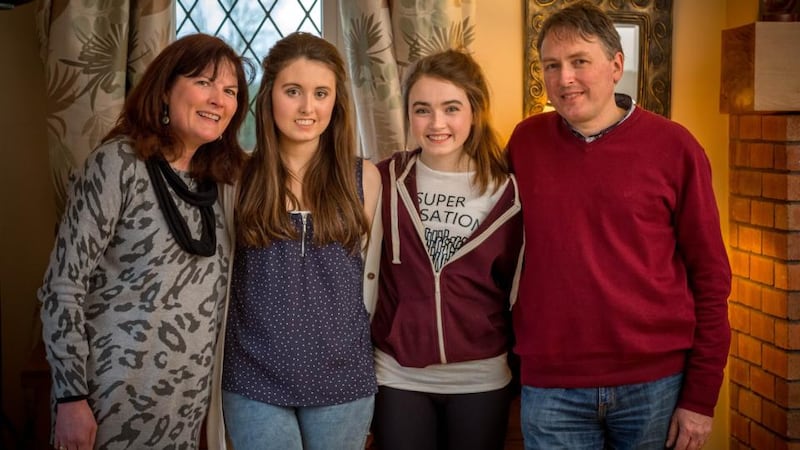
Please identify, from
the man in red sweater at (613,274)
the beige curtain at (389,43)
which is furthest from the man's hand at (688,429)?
the beige curtain at (389,43)

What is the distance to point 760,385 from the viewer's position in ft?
9.84

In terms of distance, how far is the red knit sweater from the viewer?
2084mm

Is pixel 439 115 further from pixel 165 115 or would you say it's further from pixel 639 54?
pixel 639 54

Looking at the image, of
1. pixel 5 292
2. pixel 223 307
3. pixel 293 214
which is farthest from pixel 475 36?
pixel 5 292

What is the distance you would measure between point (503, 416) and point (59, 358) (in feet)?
3.41

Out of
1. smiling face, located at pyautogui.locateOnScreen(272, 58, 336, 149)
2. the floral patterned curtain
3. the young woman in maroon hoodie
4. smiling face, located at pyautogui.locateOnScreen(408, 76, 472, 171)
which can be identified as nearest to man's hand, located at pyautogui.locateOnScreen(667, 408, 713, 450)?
the young woman in maroon hoodie

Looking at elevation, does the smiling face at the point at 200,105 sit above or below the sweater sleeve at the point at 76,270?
above

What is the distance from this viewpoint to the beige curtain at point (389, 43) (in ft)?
9.32

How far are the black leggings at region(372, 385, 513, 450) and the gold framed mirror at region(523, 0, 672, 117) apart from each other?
1283mm

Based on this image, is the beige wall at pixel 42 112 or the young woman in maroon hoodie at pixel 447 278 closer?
the young woman in maroon hoodie at pixel 447 278

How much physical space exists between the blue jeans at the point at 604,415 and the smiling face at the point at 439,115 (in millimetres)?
639

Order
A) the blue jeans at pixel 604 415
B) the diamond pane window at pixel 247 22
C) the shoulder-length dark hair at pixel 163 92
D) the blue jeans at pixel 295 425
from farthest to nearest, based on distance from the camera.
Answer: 1. the diamond pane window at pixel 247 22
2. the blue jeans at pixel 604 415
3. the blue jeans at pixel 295 425
4. the shoulder-length dark hair at pixel 163 92

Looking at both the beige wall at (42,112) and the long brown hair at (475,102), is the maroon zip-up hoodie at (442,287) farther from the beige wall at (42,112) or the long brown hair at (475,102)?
the beige wall at (42,112)

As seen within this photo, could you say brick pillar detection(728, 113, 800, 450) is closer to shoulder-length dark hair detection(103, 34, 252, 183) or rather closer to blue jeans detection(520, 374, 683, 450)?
blue jeans detection(520, 374, 683, 450)
